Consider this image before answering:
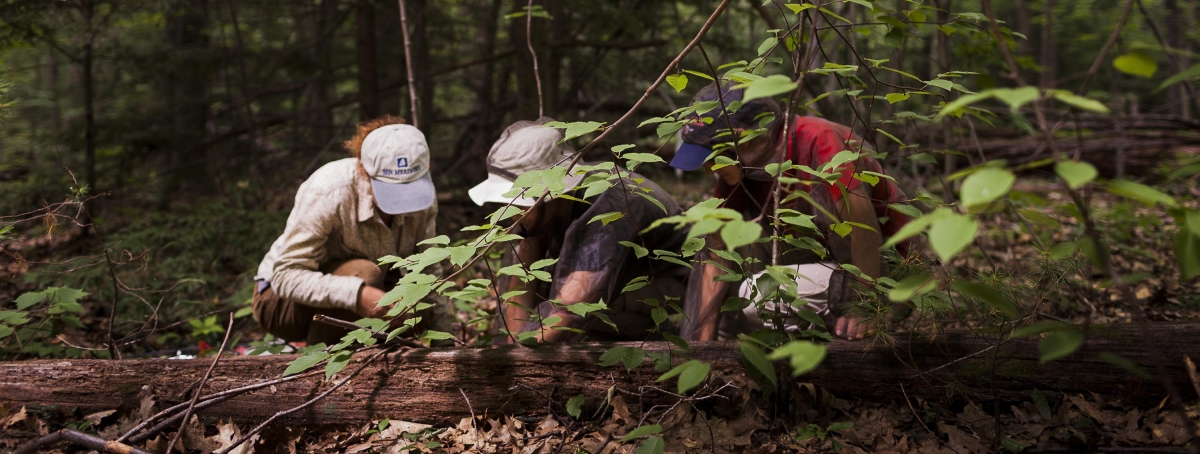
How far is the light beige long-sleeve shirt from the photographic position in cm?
334

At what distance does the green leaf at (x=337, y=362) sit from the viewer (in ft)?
8.47

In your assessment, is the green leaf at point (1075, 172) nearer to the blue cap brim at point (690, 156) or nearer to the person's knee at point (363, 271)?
the blue cap brim at point (690, 156)

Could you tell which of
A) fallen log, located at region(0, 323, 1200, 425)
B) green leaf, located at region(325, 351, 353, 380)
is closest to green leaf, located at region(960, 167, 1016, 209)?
fallen log, located at region(0, 323, 1200, 425)

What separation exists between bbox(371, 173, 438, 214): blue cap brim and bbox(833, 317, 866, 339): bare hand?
6.16ft

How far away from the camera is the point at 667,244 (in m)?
3.38

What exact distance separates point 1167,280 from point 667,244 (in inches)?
130

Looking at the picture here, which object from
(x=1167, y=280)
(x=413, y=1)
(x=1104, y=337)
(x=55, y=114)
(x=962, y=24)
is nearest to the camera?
(x=1104, y=337)

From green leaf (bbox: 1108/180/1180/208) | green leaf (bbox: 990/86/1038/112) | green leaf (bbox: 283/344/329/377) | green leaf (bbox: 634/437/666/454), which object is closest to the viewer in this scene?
green leaf (bbox: 990/86/1038/112)

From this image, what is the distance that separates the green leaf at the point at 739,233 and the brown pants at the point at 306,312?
7.82ft

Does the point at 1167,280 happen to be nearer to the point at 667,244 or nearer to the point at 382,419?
the point at 667,244

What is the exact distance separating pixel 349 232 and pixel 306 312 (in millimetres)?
506

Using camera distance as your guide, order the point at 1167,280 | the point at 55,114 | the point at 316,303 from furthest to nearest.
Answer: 1. the point at 55,114
2. the point at 1167,280
3. the point at 316,303

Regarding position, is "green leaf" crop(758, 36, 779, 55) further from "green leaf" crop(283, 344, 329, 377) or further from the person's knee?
the person's knee

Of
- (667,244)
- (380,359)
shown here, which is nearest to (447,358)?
(380,359)
